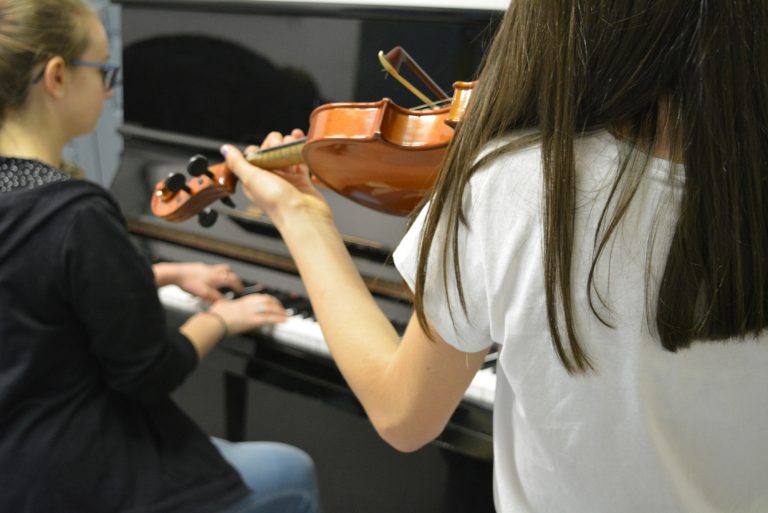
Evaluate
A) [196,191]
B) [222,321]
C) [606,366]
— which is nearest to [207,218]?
[196,191]

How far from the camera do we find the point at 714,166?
1.96 feet

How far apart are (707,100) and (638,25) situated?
0.24 ft

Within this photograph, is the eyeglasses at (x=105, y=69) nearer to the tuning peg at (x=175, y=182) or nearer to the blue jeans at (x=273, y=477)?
the tuning peg at (x=175, y=182)

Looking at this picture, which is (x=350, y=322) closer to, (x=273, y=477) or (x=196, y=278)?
(x=273, y=477)

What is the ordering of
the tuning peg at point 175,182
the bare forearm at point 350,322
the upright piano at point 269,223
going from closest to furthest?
the bare forearm at point 350,322, the tuning peg at point 175,182, the upright piano at point 269,223

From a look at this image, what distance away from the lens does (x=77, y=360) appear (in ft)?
3.92

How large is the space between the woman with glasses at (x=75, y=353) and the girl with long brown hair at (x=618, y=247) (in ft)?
1.94

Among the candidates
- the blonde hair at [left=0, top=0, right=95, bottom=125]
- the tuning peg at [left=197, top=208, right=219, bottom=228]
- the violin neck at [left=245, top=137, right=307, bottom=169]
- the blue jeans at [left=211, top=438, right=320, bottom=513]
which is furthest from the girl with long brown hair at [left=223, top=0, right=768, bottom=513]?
the blonde hair at [left=0, top=0, right=95, bottom=125]

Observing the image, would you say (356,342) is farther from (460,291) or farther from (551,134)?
(551,134)

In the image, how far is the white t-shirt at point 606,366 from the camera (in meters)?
0.63

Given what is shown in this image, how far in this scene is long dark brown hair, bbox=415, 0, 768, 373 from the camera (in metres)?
0.59

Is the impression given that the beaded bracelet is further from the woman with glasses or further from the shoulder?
the shoulder

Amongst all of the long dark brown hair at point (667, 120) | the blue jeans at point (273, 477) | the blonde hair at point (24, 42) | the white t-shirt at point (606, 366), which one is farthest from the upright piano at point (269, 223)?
the long dark brown hair at point (667, 120)

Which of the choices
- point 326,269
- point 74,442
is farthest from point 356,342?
point 74,442
